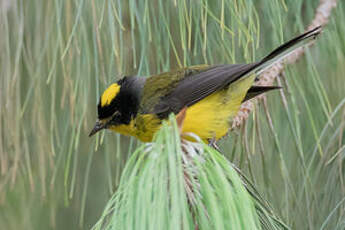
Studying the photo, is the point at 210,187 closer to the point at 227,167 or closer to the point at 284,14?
the point at 227,167

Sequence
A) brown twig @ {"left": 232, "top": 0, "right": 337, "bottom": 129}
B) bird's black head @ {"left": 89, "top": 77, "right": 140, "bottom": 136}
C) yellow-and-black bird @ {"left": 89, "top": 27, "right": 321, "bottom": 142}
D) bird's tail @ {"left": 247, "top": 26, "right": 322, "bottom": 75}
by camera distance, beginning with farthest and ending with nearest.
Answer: bird's black head @ {"left": 89, "top": 77, "right": 140, "bottom": 136} → yellow-and-black bird @ {"left": 89, "top": 27, "right": 321, "bottom": 142} → brown twig @ {"left": 232, "top": 0, "right": 337, "bottom": 129} → bird's tail @ {"left": 247, "top": 26, "right": 322, "bottom": 75}

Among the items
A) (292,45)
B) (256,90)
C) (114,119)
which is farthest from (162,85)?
(292,45)

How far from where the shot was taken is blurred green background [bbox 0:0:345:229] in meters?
1.86

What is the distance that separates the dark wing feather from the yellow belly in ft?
0.14

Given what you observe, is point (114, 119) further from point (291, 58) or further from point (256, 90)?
point (291, 58)

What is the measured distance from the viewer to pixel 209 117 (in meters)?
2.34

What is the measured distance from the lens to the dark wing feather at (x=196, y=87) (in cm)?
225

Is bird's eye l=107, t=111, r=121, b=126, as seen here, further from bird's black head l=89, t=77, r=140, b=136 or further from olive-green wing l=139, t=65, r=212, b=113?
olive-green wing l=139, t=65, r=212, b=113

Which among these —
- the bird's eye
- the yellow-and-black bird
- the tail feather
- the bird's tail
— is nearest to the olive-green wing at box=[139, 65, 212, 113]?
the yellow-and-black bird

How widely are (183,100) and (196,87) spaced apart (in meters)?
0.08

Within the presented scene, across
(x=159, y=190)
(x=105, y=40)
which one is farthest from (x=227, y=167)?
(x=105, y=40)

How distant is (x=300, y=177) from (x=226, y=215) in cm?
116

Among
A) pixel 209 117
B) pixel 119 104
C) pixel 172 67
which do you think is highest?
pixel 172 67

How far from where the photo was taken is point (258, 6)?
7.42 ft
